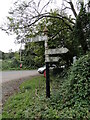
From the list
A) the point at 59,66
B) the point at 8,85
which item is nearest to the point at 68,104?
the point at 8,85

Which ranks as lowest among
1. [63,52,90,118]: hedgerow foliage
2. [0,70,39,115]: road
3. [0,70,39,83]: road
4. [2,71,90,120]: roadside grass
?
[0,70,39,83]: road

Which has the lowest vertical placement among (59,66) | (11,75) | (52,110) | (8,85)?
(11,75)

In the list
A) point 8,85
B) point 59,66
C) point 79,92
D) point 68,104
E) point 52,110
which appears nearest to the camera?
point 52,110

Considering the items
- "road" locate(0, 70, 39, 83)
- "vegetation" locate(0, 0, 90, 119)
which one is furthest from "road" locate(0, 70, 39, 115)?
"vegetation" locate(0, 0, 90, 119)

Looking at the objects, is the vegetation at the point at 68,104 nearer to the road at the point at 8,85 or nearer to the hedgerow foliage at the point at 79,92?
the hedgerow foliage at the point at 79,92

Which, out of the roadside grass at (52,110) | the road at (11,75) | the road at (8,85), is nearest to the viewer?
the roadside grass at (52,110)

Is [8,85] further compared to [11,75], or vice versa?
[11,75]

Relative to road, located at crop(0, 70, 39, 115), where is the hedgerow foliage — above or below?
above

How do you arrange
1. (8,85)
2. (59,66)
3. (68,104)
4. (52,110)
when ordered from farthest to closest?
1. (59,66)
2. (8,85)
3. (68,104)
4. (52,110)

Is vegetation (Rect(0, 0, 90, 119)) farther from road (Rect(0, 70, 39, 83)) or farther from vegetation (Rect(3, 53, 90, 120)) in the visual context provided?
road (Rect(0, 70, 39, 83))

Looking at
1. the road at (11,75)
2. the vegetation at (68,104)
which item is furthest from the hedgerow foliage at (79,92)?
the road at (11,75)

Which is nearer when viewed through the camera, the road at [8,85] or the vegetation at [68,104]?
the vegetation at [68,104]

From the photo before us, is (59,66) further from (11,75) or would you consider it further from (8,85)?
(11,75)

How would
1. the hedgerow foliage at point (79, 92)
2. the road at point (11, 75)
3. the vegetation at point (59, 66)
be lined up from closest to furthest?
the hedgerow foliage at point (79, 92)
the vegetation at point (59, 66)
the road at point (11, 75)
